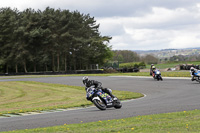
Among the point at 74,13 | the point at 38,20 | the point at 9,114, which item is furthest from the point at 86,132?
the point at 74,13

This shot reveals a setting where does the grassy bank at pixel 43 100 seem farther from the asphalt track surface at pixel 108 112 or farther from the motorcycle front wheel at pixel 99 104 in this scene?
the motorcycle front wheel at pixel 99 104

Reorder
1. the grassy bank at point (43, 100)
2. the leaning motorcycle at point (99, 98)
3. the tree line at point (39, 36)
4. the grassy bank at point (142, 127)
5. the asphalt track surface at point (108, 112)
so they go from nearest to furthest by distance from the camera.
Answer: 1. the grassy bank at point (142, 127)
2. the asphalt track surface at point (108, 112)
3. the leaning motorcycle at point (99, 98)
4. the grassy bank at point (43, 100)
5. the tree line at point (39, 36)

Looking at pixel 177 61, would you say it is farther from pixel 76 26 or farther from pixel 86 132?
pixel 86 132

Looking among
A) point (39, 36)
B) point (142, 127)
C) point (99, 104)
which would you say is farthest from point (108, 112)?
point (39, 36)

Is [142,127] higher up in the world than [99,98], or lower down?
lower down

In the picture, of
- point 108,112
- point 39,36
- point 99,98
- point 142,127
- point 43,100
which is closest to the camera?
point 142,127

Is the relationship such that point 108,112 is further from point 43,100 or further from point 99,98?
point 43,100

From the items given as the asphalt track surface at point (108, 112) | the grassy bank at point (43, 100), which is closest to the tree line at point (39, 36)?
the grassy bank at point (43, 100)

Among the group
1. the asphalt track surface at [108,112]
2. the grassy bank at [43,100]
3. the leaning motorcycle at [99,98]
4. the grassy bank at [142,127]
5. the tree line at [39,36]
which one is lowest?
the grassy bank at [43,100]

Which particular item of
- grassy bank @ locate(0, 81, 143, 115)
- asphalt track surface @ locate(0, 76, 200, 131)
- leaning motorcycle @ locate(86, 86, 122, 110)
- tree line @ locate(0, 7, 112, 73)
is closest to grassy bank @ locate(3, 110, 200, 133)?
asphalt track surface @ locate(0, 76, 200, 131)

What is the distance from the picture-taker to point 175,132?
7012mm

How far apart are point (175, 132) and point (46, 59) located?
264 ft

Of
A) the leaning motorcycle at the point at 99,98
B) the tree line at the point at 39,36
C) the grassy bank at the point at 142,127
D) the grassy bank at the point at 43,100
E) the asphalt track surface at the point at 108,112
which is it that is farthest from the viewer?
the tree line at the point at 39,36

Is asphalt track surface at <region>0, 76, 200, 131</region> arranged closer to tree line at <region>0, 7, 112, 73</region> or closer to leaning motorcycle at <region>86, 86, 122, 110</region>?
leaning motorcycle at <region>86, 86, 122, 110</region>
